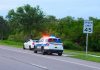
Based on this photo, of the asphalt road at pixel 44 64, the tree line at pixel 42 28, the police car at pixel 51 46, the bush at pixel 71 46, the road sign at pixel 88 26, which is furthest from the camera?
the tree line at pixel 42 28

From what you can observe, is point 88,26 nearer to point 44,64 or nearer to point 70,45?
point 44,64

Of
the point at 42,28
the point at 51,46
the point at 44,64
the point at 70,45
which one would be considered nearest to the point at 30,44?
the point at 70,45

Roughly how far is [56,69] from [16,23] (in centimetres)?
4111

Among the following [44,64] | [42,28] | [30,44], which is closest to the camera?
[44,64]

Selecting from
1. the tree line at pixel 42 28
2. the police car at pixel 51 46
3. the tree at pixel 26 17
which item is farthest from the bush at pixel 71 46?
the police car at pixel 51 46

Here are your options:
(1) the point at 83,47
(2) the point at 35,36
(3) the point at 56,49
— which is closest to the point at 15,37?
(2) the point at 35,36

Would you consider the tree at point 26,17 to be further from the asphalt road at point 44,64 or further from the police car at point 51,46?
the asphalt road at point 44,64

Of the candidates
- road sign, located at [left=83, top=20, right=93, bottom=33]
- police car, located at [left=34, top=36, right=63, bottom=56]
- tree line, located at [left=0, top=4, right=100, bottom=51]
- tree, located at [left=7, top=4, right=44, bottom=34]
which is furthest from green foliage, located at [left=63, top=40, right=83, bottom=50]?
road sign, located at [left=83, top=20, right=93, bottom=33]

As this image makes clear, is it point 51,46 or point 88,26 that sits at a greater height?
point 88,26

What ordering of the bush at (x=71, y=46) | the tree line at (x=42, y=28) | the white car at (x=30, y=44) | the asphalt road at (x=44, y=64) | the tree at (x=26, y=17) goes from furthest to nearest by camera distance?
→ the tree at (x=26, y=17) < the tree line at (x=42, y=28) < the bush at (x=71, y=46) < the white car at (x=30, y=44) < the asphalt road at (x=44, y=64)

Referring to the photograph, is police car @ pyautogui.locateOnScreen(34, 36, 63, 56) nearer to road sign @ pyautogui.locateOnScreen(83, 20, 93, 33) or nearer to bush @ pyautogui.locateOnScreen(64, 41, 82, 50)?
road sign @ pyautogui.locateOnScreen(83, 20, 93, 33)

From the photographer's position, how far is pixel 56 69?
60.6 feet

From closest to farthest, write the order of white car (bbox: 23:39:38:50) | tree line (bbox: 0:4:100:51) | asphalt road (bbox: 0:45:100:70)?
asphalt road (bbox: 0:45:100:70) → white car (bbox: 23:39:38:50) → tree line (bbox: 0:4:100:51)

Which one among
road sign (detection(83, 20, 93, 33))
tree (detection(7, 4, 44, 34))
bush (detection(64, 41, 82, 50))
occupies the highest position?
tree (detection(7, 4, 44, 34))
